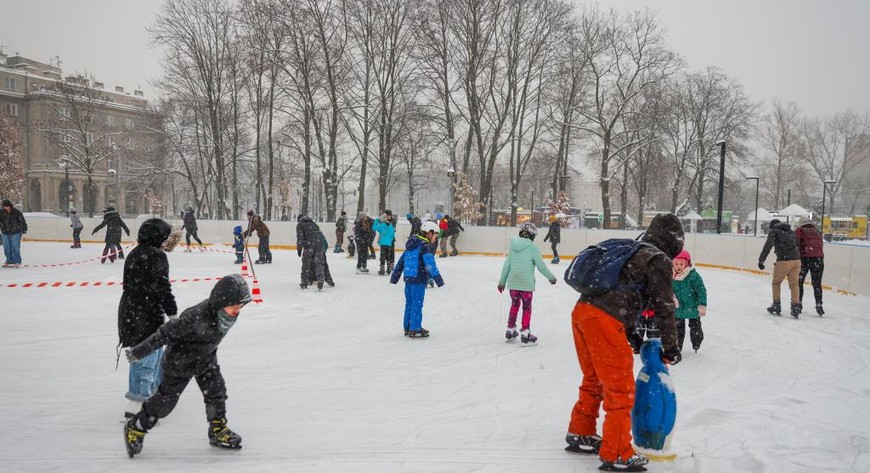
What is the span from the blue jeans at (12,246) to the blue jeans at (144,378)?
13.2m

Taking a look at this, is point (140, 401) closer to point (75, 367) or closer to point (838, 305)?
point (75, 367)

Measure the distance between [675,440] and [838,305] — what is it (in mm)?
9942

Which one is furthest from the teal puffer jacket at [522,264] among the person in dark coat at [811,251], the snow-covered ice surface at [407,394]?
the person in dark coat at [811,251]

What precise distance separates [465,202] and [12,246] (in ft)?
68.5

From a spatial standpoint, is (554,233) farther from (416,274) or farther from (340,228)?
(416,274)

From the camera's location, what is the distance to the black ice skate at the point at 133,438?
11.8 feet

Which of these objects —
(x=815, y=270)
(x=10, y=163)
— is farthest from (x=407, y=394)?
(x=10, y=163)

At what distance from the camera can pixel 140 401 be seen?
4281 millimetres

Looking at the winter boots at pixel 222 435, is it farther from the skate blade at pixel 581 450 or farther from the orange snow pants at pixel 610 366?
the orange snow pants at pixel 610 366

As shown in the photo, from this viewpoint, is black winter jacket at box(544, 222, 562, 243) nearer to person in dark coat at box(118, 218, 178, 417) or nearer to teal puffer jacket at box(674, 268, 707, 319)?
teal puffer jacket at box(674, 268, 707, 319)

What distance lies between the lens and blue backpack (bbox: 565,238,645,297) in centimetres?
332

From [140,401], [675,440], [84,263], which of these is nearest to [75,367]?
[140,401]

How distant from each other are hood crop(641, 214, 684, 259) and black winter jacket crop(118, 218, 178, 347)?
3451 millimetres

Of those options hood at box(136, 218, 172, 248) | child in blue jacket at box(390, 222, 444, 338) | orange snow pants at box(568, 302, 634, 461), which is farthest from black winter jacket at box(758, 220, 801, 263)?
hood at box(136, 218, 172, 248)
